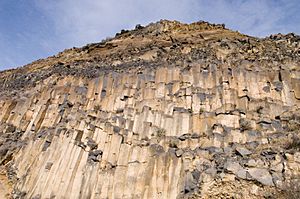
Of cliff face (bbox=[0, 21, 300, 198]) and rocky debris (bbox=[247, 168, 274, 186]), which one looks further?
cliff face (bbox=[0, 21, 300, 198])

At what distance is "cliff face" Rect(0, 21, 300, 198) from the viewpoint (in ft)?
49.3

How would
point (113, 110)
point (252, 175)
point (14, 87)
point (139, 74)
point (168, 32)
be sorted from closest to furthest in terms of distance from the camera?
point (252, 175) → point (113, 110) → point (139, 74) → point (14, 87) → point (168, 32)

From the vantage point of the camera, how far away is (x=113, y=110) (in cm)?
2023

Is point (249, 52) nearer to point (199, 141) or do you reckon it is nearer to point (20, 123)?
point (199, 141)

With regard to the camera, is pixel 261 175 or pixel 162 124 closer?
pixel 261 175

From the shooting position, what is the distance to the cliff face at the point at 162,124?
49.3 ft

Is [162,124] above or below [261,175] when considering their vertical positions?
above

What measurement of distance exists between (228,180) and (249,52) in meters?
10.8

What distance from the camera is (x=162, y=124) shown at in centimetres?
1817

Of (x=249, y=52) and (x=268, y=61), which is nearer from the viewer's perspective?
(x=268, y=61)

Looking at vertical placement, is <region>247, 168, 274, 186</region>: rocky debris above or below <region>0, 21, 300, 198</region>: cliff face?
below

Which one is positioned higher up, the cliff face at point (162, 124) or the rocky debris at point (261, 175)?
the cliff face at point (162, 124)

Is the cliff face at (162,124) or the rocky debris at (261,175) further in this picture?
the cliff face at (162,124)

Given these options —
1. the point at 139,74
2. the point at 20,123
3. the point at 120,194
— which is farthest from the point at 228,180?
the point at 20,123
